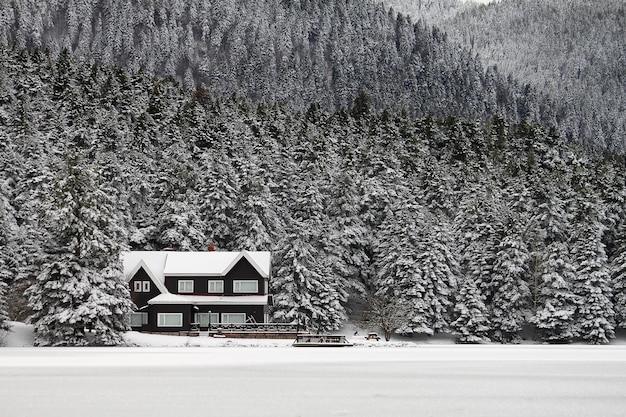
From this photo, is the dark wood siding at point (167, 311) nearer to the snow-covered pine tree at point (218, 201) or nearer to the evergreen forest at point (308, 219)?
the evergreen forest at point (308, 219)

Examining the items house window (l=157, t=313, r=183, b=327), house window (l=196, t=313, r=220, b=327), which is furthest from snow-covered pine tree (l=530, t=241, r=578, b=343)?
house window (l=157, t=313, r=183, b=327)

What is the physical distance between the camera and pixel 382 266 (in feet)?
238

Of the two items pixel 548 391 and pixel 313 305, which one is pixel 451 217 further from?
pixel 548 391

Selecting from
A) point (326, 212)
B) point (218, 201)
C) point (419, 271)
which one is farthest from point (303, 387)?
point (218, 201)

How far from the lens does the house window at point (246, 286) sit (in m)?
65.4

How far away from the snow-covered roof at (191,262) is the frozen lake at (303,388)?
102 feet

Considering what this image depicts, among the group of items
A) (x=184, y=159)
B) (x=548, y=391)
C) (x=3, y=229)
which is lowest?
(x=548, y=391)

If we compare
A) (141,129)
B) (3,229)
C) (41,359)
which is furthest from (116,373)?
(141,129)

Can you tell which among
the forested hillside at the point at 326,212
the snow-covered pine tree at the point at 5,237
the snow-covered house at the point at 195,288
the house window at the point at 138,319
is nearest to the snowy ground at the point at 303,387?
the snow-covered pine tree at the point at 5,237

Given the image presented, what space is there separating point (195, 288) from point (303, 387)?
1748 inches

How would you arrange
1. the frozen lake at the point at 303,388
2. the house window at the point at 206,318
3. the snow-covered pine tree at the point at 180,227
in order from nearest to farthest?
the frozen lake at the point at 303,388, the house window at the point at 206,318, the snow-covered pine tree at the point at 180,227

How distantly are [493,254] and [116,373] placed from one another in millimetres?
50011

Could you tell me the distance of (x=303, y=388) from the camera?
2162 centimetres

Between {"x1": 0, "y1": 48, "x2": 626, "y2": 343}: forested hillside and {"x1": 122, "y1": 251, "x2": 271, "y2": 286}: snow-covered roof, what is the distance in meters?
1.60
